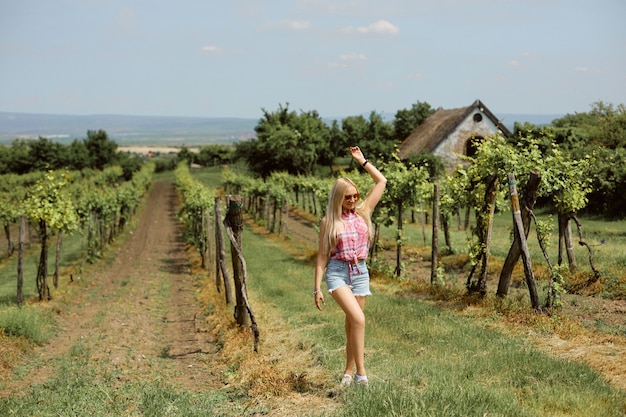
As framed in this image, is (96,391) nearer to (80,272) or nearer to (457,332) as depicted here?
(457,332)

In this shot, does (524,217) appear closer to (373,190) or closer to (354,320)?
(373,190)

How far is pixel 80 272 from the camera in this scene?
20906 mm

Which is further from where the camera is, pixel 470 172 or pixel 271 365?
pixel 470 172

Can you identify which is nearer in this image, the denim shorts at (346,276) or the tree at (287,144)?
the denim shorts at (346,276)

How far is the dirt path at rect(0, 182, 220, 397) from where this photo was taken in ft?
29.0

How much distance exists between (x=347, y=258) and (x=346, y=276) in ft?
0.65

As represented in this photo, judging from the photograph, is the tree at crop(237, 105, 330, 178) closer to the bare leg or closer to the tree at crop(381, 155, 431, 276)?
the tree at crop(381, 155, 431, 276)

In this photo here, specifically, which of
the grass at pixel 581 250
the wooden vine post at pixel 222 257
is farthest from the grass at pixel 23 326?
the grass at pixel 581 250

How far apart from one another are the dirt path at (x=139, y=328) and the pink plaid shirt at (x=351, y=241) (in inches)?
138

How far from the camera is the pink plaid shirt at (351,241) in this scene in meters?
5.67

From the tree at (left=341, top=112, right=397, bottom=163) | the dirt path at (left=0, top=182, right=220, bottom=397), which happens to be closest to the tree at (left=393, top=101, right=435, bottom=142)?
the tree at (left=341, top=112, right=397, bottom=163)

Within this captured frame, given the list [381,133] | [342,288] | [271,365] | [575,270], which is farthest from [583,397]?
[381,133]

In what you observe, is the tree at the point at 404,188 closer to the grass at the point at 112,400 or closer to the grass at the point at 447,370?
the grass at the point at 447,370

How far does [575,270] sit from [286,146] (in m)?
43.4
